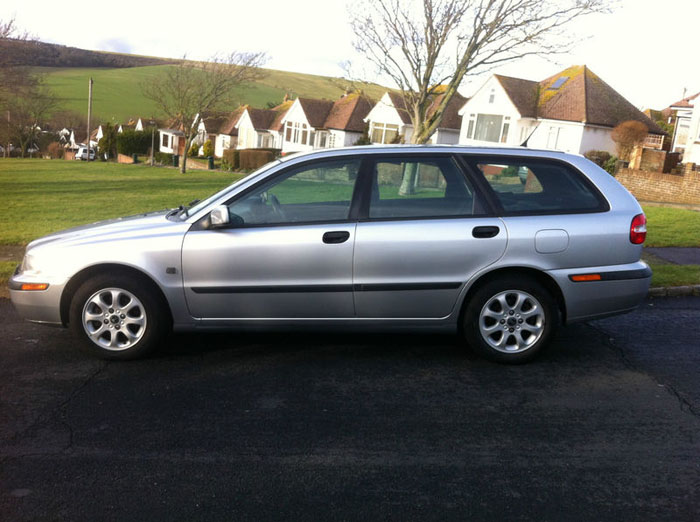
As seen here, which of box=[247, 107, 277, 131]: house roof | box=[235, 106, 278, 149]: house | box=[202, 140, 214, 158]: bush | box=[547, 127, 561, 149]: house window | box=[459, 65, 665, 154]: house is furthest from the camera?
box=[202, 140, 214, 158]: bush

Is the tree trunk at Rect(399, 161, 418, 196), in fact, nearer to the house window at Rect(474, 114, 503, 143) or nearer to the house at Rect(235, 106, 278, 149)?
the house window at Rect(474, 114, 503, 143)

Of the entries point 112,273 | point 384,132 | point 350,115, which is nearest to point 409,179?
point 112,273

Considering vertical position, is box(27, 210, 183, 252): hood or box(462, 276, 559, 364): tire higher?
box(27, 210, 183, 252): hood

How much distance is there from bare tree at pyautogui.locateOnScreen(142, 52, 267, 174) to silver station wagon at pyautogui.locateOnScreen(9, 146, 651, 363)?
3876 cm

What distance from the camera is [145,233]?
5.30m

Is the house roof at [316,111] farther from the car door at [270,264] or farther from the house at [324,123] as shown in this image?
the car door at [270,264]

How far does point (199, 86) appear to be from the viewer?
44.3m

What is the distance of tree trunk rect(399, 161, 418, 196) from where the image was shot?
541 cm

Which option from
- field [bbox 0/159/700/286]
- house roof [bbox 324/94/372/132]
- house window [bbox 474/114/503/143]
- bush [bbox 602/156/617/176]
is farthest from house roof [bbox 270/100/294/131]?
field [bbox 0/159/700/286]

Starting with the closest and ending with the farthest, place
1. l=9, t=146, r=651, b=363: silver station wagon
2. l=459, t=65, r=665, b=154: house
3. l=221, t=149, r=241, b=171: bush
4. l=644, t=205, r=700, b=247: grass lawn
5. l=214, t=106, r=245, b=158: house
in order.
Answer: l=9, t=146, r=651, b=363: silver station wagon → l=644, t=205, r=700, b=247: grass lawn → l=459, t=65, r=665, b=154: house → l=221, t=149, r=241, b=171: bush → l=214, t=106, r=245, b=158: house

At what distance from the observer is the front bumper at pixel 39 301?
5.27 m

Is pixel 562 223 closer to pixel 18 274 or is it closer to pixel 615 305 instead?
pixel 615 305

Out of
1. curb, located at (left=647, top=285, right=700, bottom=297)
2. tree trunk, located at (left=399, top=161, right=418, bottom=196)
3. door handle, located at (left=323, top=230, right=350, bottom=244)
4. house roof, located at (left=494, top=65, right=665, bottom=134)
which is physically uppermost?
house roof, located at (left=494, top=65, right=665, bottom=134)

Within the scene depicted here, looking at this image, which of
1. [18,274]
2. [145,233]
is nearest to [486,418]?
[145,233]
